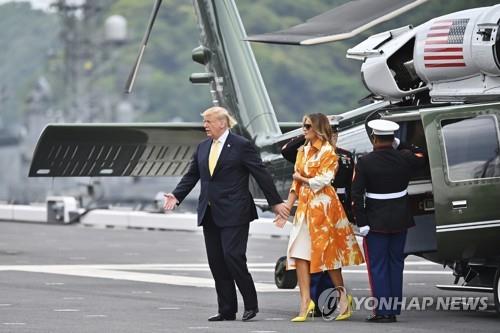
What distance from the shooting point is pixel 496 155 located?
12.8m

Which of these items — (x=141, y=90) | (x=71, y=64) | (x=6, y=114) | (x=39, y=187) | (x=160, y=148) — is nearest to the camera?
(x=160, y=148)

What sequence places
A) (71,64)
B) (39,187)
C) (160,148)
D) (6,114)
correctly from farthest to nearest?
(6,114) < (71,64) < (39,187) < (160,148)

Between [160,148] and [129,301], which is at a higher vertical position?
[160,148]

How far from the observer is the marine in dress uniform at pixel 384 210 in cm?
1243

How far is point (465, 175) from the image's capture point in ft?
42.0

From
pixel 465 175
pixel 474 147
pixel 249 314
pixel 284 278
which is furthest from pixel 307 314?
pixel 284 278

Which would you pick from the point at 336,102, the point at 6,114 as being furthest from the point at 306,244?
the point at 6,114

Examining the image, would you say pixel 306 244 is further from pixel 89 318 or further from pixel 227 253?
pixel 89 318

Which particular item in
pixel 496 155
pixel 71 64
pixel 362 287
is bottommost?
pixel 362 287

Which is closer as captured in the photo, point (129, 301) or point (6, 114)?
point (129, 301)

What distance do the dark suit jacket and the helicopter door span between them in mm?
1467

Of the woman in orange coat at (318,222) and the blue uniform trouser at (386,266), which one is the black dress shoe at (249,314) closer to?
the woman in orange coat at (318,222)

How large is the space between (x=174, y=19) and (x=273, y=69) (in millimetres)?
23787

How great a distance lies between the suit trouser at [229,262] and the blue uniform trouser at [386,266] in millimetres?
1058
